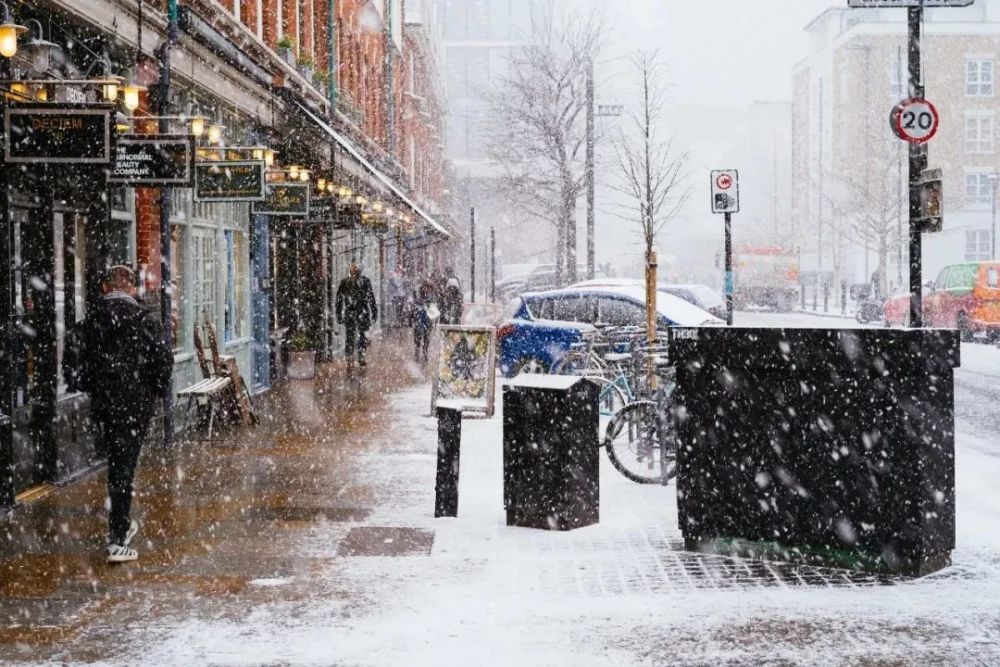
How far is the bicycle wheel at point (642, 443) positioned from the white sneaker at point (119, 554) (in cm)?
441

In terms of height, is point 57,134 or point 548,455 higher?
point 57,134

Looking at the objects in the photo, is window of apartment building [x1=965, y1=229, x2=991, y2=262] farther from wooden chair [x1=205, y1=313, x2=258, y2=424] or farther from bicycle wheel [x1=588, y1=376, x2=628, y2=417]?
wooden chair [x1=205, y1=313, x2=258, y2=424]

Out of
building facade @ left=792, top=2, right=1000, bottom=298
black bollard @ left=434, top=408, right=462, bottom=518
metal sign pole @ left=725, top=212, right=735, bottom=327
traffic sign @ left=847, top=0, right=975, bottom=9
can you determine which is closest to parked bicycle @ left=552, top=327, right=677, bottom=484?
black bollard @ left=434, top=408, right=462, bottom=518

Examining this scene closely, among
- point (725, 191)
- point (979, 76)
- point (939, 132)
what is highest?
point (979, 76)

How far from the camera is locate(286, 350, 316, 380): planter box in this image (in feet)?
71.3

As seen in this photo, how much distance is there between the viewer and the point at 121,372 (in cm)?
841

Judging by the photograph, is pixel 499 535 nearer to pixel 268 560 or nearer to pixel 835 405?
pixel 268 560

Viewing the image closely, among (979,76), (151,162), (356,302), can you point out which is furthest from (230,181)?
(979,76)

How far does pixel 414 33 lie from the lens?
50.8 m

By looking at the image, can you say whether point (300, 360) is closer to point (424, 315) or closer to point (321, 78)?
point (424, 315)

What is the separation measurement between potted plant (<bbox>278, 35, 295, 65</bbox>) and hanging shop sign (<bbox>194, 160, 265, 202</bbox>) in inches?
297

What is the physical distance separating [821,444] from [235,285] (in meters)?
12.8

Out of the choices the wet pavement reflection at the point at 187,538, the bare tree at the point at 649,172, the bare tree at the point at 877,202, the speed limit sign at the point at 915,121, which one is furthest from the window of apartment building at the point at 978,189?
the wet pavement reflection at the point at 187,538

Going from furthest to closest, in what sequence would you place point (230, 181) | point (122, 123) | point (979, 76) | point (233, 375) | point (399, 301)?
point (979, 76), point (399, 301), point (233, 375), point (230, 181), point (122, 123)
